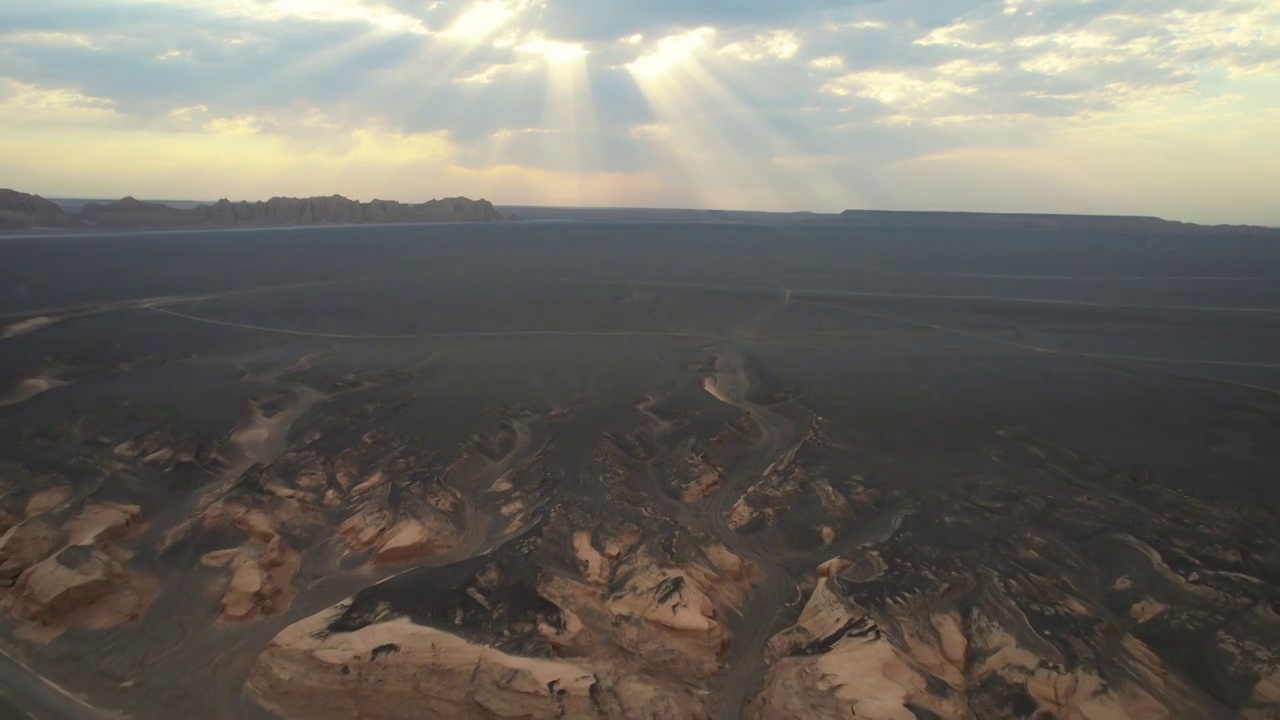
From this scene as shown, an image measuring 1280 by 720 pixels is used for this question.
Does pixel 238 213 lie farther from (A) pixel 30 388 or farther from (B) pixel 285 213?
(A) pixel 30 388

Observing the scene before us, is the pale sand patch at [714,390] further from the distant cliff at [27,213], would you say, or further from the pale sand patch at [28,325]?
the distant cliff at [27,213]

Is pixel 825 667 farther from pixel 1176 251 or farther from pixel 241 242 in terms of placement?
pixel 1176 251

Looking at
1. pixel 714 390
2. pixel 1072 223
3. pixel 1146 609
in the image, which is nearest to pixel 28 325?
pixel 714 390

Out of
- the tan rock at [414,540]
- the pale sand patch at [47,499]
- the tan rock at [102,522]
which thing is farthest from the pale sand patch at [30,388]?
the tan rock at [414,540]

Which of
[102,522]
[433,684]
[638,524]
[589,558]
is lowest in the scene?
[433,684]

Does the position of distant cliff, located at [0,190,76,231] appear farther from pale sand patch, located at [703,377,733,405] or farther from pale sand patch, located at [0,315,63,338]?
pale sand patch, located at [703,377,733,405]

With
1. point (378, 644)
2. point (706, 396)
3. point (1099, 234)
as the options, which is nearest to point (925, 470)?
point (706, 396)

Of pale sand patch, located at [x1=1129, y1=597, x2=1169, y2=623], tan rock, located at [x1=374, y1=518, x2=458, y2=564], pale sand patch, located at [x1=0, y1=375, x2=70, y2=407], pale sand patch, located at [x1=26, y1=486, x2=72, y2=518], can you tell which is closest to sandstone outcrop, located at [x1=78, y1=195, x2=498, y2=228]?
pale sand patch, located at [x1=0, y1=375, x2=70, y2=407]
